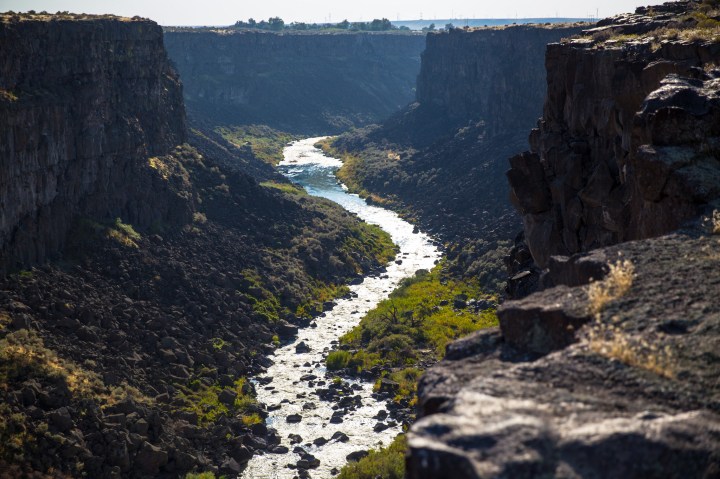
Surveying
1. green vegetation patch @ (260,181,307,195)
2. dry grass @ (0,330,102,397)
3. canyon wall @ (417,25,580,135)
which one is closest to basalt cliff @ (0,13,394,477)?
dry grass @ (0,330,102,397)

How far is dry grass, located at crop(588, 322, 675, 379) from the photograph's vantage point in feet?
45.1

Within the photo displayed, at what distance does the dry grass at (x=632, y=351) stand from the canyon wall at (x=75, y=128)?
40.1m

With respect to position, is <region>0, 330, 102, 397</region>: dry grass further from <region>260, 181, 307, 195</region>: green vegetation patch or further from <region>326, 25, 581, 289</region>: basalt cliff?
<region>260, 181, 307, 195</region>: green vegetation patch

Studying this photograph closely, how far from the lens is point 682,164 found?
2203cm

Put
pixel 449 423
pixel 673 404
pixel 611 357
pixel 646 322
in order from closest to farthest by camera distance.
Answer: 1. pixel 449 423
2. pixel 673 404
3. pixel 611 357
4. pixel 646 322

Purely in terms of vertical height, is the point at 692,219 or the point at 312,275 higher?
the point at 692,219

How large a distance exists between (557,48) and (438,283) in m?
36.6

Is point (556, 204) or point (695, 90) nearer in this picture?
point (695, 90)

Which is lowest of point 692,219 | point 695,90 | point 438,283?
point 438,283

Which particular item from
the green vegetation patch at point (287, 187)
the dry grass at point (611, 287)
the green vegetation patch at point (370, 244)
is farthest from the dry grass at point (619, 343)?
the green vegetation patch at point (287, 187)

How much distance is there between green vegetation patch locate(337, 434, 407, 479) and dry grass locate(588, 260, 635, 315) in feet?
75.4

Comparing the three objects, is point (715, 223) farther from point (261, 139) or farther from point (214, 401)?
point (261, 139)

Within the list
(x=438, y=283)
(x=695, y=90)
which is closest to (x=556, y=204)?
(x=695, y=90)

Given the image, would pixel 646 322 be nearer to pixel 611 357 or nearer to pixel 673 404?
pixel 611 357
